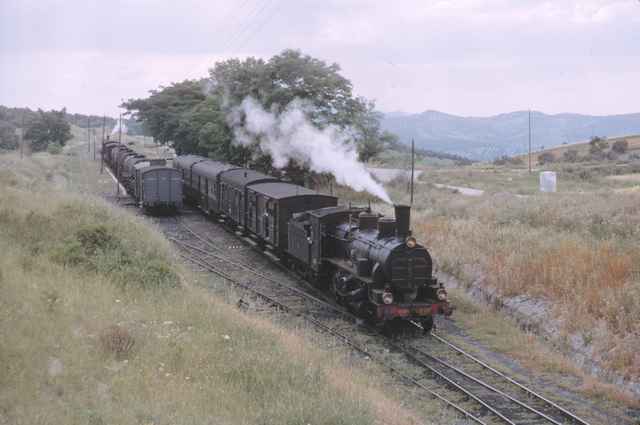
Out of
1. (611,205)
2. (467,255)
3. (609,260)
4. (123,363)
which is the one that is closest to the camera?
(123,363)

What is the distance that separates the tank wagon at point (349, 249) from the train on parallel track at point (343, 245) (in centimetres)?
2

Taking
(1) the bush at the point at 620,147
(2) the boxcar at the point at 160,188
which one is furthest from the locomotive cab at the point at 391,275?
(1) the bush at the point at 620,147

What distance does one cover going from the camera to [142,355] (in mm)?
11336

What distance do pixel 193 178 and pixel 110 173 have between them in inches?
1009

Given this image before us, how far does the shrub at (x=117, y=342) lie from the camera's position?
37.3 feet

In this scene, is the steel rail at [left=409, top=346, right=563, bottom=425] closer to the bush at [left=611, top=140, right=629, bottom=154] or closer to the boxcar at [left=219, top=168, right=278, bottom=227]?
the boxcar at [left=219, top=168, right=278, bottom=227]

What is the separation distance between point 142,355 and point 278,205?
35.0 ft

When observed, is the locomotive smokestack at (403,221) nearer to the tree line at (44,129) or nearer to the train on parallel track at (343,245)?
the train on parallel track at (343,245)

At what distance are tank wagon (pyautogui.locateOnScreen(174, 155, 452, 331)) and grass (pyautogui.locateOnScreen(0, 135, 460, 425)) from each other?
189cm

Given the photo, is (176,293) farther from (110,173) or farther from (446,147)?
(446,147)

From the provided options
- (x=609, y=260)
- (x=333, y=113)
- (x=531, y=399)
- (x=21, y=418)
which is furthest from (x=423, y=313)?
(x=333, y=113)

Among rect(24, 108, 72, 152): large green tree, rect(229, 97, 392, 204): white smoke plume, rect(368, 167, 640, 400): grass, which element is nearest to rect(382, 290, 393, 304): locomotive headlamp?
rect(368, 167, 640, 400): grass

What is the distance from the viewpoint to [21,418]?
322 inches

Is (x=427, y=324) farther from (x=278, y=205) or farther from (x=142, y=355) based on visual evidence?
(x=142, y=355)
